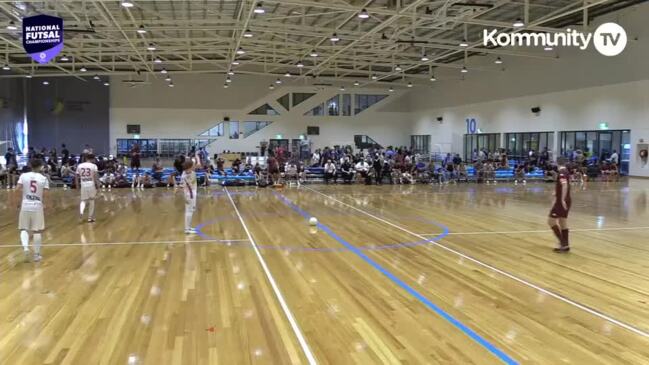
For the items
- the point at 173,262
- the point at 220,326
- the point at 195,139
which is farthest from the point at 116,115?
the point at 220,326

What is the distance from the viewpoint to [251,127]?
35812 mm

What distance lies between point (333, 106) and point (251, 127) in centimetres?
610

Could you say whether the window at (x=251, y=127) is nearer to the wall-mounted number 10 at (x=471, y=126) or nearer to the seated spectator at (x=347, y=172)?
the wall-mounted number 10 at (x=471, y=126)

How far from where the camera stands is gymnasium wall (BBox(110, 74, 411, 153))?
3412cm

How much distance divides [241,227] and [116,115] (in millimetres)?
27504

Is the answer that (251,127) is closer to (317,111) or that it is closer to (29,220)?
(317,111)

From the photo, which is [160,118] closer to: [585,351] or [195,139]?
[195,139]

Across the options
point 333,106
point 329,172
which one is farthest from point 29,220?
point 333,106

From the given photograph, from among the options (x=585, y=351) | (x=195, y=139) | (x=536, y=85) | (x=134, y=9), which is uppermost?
(x=134, y=9)

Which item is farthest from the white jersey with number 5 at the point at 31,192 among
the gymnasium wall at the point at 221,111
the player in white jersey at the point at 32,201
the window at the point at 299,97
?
the window at the point at 299,97

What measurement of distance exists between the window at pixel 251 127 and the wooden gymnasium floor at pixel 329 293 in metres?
25.3

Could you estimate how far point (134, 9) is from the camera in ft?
62.2

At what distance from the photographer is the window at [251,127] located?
3569 cm

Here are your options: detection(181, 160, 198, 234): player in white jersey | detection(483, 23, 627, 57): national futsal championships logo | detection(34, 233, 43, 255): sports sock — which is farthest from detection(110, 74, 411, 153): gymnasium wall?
detection(34, 233, 43, 255): sports sock
